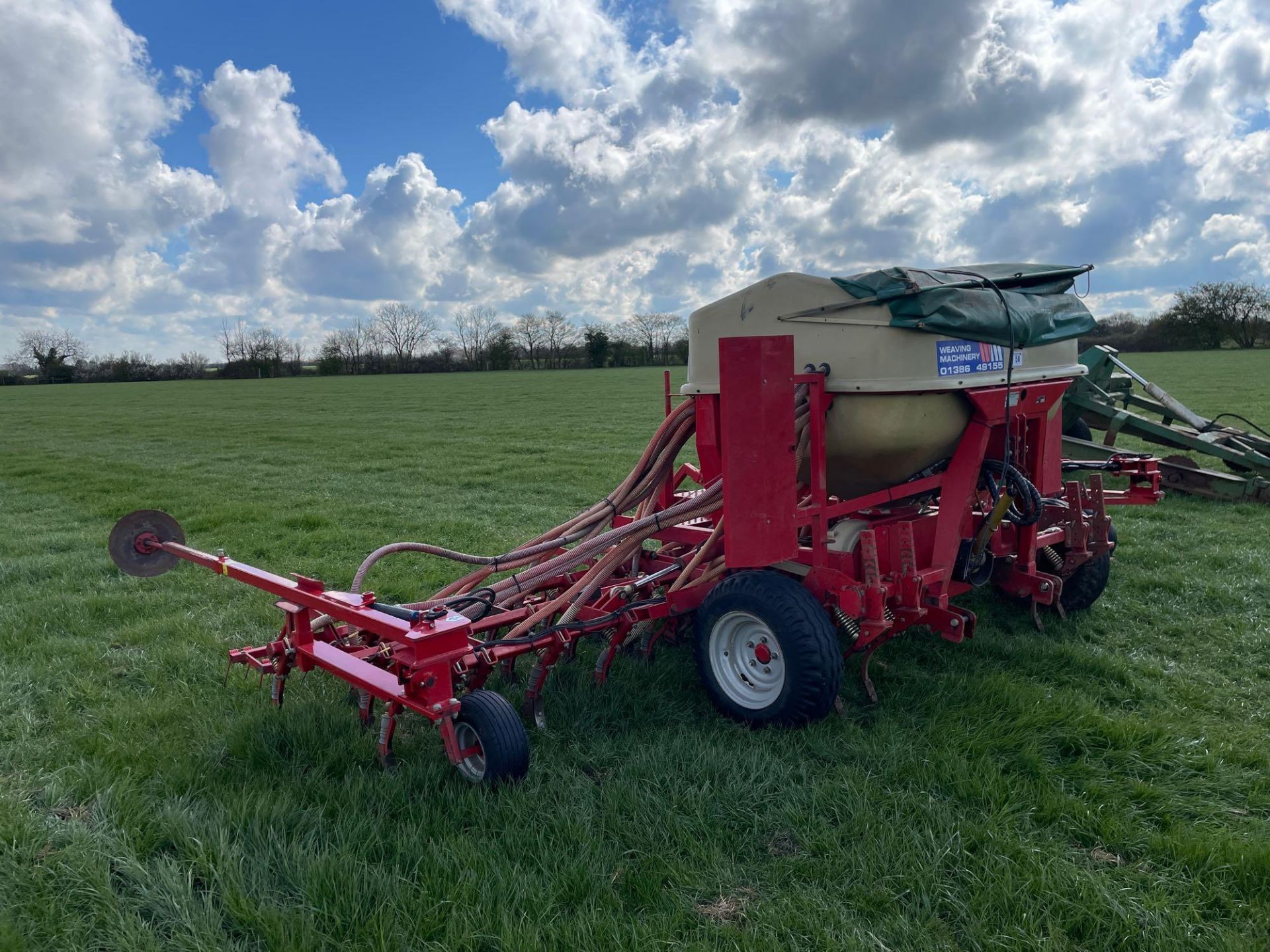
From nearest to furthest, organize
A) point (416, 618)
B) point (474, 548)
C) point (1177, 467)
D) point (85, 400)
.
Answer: point (416, 618) < point (474, 548) < point (1177, 467) < point (85, 400)

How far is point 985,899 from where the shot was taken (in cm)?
270

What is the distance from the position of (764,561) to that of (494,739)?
1.38 m

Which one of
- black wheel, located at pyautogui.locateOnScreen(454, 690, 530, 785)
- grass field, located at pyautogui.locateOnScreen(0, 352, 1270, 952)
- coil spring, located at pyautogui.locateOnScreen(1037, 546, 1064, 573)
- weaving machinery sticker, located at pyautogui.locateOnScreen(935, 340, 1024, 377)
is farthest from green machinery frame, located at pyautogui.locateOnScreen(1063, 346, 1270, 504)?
black wheel, located at pyautogui.locateOnScreen(454, 690, 530, 785)

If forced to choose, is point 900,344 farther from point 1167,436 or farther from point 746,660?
point 1167,436

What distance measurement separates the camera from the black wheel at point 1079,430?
9.54m

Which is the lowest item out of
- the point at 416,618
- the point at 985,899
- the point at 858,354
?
the point at 985,899

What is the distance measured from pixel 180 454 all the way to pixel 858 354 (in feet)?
54.2

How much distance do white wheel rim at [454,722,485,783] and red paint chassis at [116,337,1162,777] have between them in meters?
0.10

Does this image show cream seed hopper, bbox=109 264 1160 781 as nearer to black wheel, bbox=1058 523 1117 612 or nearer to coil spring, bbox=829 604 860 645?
coil spring, bbox=829 604 860 645

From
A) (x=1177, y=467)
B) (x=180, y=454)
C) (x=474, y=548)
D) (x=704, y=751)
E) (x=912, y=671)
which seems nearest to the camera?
(x=704, y=751)

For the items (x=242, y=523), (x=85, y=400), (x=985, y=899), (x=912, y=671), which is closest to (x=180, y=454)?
(x=242, y=523)

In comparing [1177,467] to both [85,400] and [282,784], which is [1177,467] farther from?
[85,400]

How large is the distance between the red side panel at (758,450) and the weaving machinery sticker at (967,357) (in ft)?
2.43

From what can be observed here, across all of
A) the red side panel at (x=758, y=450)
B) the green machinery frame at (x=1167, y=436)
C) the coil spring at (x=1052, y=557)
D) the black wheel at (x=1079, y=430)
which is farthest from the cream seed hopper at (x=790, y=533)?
the black wheel at (x=1079, y=430)
